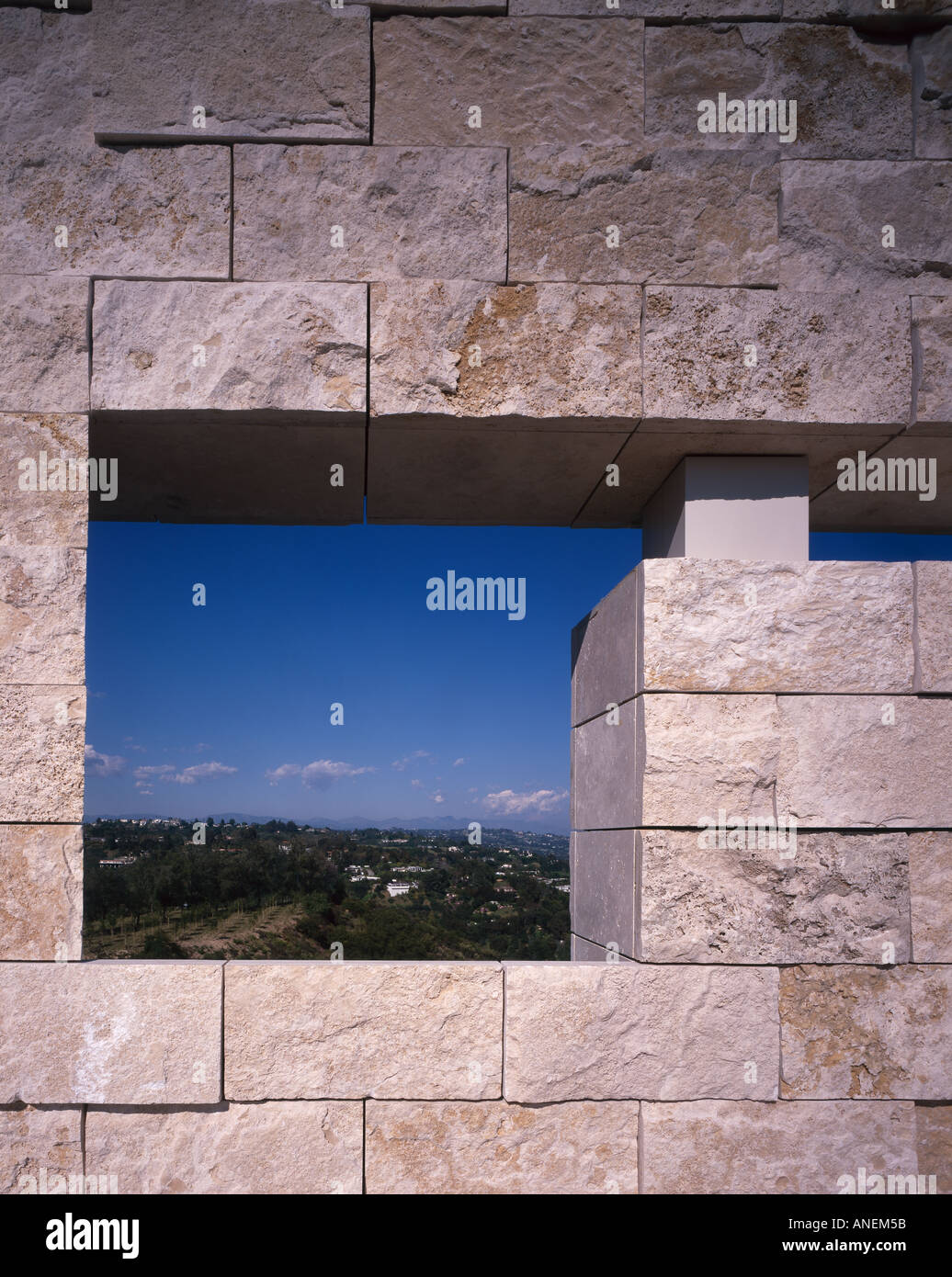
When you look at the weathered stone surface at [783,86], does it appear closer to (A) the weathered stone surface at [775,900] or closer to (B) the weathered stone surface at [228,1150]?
(A) the weathered stone surface at [775,900]

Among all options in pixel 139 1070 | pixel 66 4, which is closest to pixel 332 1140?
pixel 139 1070

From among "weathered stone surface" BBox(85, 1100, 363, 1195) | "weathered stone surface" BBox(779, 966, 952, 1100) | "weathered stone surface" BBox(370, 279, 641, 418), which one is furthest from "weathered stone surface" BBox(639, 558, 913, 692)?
"weathered stone surface" BBox(85, 1100, 363, 1195)

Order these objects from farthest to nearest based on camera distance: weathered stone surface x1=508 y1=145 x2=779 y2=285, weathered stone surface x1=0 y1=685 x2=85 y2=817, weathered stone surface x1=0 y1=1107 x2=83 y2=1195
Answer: weathered stone surface x1=508 y1=145 x2=779 y2=285 → weathered stone surface x1=0 y1=685 x2=85 y2=817 → weathered stone surface x1=0 y1=1107 x2=83 y2=1195

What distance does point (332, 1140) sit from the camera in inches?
128

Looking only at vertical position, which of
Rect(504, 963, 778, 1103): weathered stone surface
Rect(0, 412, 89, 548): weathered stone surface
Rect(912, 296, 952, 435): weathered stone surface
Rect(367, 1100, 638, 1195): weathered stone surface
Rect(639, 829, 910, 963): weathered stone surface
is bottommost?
Rect(367, 1100, 638, 1195): weathered stone surface

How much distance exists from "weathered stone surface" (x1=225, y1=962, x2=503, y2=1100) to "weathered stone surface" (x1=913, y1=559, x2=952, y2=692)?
211 centimetres

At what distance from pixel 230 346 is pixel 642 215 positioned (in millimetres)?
1763

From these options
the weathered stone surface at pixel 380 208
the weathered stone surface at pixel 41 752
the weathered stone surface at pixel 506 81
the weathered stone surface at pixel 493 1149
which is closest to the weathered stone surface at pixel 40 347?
the weathered stone surface at pixel 380 208

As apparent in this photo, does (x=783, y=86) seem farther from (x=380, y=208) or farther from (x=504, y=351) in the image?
(x=380, y=208)

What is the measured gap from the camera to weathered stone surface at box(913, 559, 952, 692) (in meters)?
3.45

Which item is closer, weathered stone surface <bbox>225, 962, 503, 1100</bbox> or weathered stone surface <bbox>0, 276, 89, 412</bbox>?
weathered stone surface <bbox>225, 962, 503, 1100</bbox>

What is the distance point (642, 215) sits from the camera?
3582mm

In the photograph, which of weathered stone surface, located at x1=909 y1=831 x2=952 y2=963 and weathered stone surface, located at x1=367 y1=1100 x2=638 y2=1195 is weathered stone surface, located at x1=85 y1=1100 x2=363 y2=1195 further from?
weathered stone surface, located at x1=909 y1=831 x2=952 y2=963

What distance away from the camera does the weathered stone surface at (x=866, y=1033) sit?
3.31m
